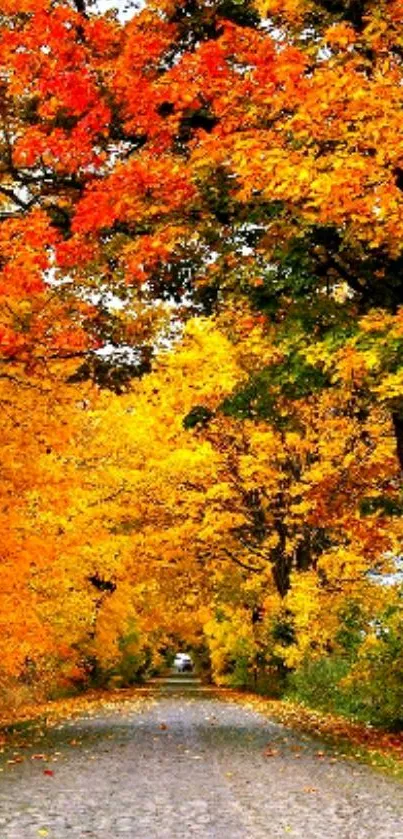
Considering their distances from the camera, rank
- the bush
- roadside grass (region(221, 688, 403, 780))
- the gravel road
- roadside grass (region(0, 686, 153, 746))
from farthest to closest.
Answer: the bush
roadside grass (region(0, 686, 153, 746))
roadside grass (region(221, 688, 403, 780))
the gravel road

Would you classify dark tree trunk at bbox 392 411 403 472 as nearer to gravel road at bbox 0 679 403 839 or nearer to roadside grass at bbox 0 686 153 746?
gravel road at bbox 0 679 403 839

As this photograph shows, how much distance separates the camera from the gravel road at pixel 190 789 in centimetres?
965

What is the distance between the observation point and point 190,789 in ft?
41.0

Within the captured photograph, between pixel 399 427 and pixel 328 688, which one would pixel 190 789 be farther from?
pixel 328 688

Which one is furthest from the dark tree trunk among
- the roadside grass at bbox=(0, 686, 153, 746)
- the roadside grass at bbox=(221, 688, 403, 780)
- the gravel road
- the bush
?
the roadside grass at bbox=(0, 686, 153, 746)

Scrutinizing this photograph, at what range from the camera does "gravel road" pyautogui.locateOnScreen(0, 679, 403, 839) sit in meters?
9.65

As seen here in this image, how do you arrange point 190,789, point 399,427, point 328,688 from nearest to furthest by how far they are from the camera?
point 190,789 → point 399,427 → point 328,688

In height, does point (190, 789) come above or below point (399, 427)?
below

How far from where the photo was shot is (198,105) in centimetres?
1670

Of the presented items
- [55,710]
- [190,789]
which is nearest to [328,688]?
[55,710]

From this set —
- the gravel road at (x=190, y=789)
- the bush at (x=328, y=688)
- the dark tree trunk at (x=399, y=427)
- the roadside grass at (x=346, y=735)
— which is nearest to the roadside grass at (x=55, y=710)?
the gravel road at (x=190, y=789)

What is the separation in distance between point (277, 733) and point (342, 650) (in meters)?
6.67

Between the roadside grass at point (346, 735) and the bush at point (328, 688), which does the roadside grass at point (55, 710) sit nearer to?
the roadside grass at point (346, 735)

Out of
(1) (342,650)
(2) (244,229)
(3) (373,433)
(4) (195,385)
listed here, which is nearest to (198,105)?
(2) (244,229)
